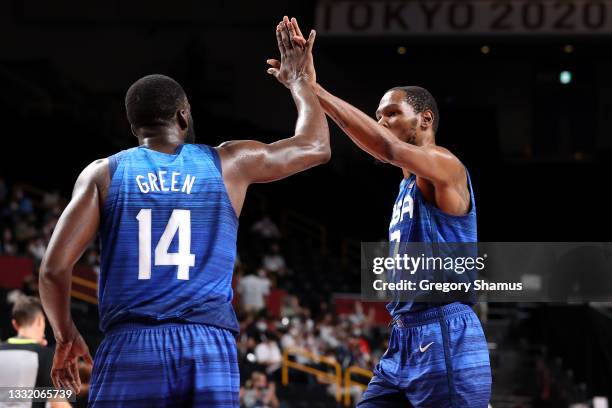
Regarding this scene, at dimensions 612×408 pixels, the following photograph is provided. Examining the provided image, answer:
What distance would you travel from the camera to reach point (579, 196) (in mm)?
22359

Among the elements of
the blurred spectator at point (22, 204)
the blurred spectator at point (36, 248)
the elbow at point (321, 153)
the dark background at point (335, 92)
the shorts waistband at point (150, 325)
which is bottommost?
the shorts waistband at point (150, 325)

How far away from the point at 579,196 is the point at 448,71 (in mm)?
4123

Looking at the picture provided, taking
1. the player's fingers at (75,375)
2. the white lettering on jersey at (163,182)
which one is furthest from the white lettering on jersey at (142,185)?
the player's fingers at (75,375)

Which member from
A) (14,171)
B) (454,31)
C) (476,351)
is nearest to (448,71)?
(454,31)

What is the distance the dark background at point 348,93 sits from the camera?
862 inches

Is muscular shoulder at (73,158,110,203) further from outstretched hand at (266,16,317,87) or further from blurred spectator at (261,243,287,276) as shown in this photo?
blurred spectator at (261,243,287,276)

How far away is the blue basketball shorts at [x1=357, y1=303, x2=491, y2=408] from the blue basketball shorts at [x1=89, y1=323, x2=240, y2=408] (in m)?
1.30

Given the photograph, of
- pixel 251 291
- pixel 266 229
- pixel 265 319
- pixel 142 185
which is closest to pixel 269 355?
pixel 265 319

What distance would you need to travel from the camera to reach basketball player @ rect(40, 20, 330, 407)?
11.8ft

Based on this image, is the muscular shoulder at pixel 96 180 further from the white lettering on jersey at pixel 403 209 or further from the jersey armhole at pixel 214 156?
the white lettering on jersey at pixel 403 209

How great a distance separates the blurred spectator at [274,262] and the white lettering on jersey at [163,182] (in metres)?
15.3

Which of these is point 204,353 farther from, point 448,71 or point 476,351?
point 448,71

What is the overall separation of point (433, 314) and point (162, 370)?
1651mm

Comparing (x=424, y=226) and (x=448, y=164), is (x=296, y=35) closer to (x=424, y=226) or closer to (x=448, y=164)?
(x=448, y=164)
